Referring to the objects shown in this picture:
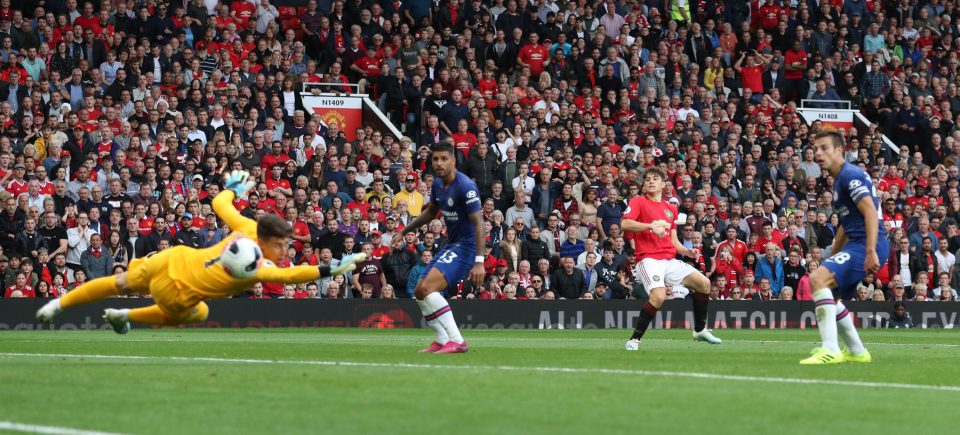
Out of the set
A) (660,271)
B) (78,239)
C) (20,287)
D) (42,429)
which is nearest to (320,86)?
(78,239)

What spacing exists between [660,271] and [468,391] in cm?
791

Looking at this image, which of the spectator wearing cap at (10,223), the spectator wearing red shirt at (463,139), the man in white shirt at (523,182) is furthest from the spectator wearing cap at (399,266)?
the spectator wearing cap at (10,223)

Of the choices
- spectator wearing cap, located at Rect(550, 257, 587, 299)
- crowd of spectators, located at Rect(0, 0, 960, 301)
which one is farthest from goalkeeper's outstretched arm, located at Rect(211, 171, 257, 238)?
spectator wearing cap, located at Rect(550, 257, 587, 299)

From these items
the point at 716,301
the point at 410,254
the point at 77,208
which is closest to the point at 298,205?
the point at 410,254

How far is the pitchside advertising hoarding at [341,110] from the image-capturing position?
30969 millimetres

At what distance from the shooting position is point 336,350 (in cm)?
1625

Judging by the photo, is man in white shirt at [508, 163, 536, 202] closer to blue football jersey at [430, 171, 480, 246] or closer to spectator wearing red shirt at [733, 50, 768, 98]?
spectator wearing red shirt at [733, 50, 768, 98]

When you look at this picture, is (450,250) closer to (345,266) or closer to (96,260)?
(345,266)

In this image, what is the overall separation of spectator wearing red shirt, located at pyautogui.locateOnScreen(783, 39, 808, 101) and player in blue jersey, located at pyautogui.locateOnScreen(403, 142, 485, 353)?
23.6 m

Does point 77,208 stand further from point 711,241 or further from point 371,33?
point 711,241

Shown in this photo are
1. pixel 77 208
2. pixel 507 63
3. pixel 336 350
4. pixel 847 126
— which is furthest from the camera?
pixel 847 126

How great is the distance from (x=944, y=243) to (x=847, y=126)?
7109mm

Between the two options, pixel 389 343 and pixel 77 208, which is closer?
pixel 389 343

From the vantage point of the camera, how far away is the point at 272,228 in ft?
41.2
